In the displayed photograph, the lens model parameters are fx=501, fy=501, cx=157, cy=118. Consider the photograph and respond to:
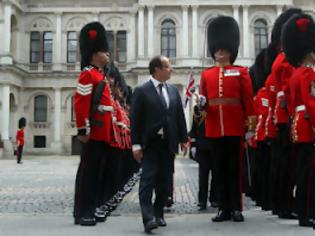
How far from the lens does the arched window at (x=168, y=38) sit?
3856 centimetres

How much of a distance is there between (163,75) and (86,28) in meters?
1.39

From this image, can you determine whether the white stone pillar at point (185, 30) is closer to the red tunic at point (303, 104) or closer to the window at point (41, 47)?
the window at point (41, 47)

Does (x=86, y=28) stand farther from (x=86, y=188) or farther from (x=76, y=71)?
(x=76, y=71)

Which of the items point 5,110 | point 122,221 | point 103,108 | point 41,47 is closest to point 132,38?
point 41,47

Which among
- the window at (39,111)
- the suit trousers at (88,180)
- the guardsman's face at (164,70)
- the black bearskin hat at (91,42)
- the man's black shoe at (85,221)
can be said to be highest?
the window at (39,111)

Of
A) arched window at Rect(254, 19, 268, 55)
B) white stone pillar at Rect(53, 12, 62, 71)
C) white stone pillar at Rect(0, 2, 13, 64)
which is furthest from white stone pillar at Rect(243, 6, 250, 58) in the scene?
white stone pillar at Rect(0, 2, 13, 64)

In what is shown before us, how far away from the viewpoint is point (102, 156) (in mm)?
6492

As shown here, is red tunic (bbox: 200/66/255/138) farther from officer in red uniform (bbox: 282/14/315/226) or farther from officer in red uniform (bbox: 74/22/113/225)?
officer in red uniform (bbox: 74/22/113/225)

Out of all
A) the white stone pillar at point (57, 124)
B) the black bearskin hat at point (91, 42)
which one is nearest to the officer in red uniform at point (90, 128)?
the black bearskin hat at point (91, 42)

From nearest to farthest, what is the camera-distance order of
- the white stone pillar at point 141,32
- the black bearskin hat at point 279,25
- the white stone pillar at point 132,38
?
the black bearskin hat at point 279,25 → the white stone pillar at point 141,32 → the white stone pillar at point 132,38

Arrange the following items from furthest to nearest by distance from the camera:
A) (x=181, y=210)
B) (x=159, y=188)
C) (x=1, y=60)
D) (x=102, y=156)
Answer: (x=1, y=60) → (x=181, y=210) → (x=102, y=156) → (x=159, y=188)

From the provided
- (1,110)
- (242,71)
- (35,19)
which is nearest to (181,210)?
(242,71)

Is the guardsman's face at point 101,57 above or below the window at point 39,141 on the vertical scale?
above

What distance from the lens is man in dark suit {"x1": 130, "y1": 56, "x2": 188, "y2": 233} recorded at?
5.93 m
